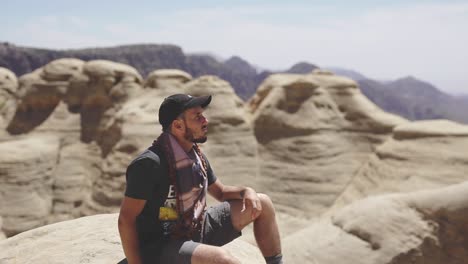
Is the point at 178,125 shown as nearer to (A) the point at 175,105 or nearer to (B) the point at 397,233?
(A) the point at 175,105

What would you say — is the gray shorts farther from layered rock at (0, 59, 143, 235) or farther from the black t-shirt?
layered rock at (0, 59, 143, 235)

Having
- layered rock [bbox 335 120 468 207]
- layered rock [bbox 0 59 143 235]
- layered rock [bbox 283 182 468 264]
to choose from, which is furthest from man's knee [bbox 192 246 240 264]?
layered rock [bbox 0 59 143 235]

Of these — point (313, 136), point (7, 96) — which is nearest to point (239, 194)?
point (313, 136)

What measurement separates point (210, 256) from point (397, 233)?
184 inches

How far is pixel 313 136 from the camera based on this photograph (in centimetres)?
1567

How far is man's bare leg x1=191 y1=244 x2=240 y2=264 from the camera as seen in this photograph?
2.73m

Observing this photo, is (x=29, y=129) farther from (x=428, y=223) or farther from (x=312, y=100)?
(x=428, y=223)

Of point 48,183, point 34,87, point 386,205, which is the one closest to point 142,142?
point 48,183

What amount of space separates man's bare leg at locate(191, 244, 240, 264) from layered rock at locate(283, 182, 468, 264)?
4404 millimetres

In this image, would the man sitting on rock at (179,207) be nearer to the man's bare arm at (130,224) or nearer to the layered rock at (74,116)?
the man's bare arm at (130,224)

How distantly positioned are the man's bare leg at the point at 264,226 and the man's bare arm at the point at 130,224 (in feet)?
2.89

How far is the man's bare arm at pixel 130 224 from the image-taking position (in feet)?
9.02

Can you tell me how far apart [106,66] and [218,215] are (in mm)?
16504

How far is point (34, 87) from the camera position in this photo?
61.3 feet
